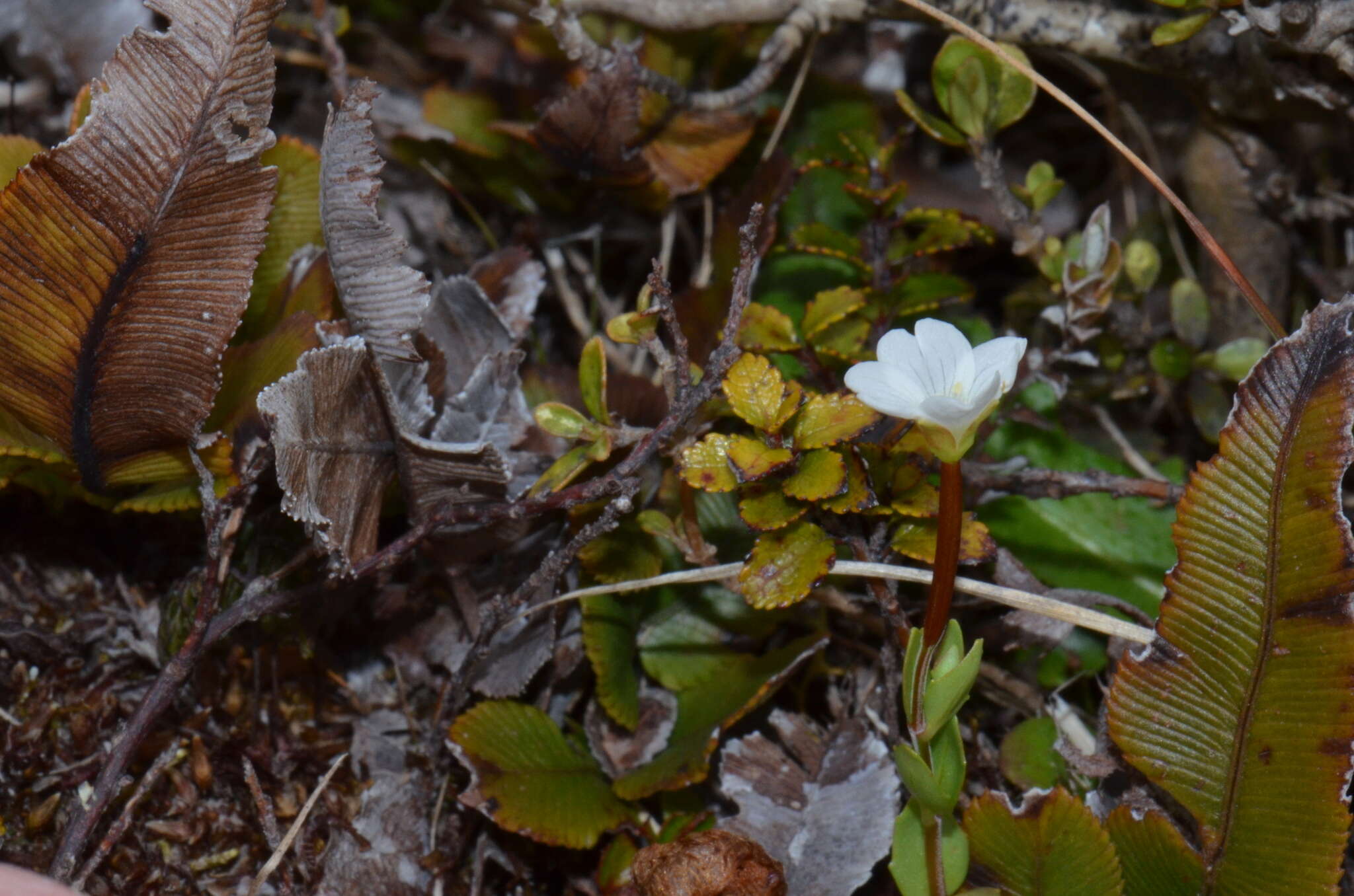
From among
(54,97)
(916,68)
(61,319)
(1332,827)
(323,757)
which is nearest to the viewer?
(1332,827)

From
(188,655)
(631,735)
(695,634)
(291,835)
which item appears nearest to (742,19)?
(695,634)

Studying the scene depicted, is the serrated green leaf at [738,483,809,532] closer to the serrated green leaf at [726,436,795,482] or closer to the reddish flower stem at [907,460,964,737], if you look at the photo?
the serrated green leaf at [726,436,795,482]

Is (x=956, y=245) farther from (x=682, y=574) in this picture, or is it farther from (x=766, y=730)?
(x=766, y=730)

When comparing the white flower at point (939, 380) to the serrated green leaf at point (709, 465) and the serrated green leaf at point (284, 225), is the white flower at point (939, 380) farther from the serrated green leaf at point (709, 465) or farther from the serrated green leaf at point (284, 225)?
the serrated green leaf at point (284, 225)

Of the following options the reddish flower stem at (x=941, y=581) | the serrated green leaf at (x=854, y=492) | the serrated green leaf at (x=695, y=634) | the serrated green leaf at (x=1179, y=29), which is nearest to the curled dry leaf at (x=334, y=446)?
the serrated green leaf at (x=695, y=634)

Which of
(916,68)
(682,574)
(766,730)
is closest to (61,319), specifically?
(682,574)

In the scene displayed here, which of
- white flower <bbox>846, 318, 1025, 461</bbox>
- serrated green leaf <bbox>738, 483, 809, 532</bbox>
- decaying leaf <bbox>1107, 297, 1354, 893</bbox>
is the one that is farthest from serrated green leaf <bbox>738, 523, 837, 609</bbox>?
decaying leaf <bbox>1107, 297, 1354, 893</bbox>
